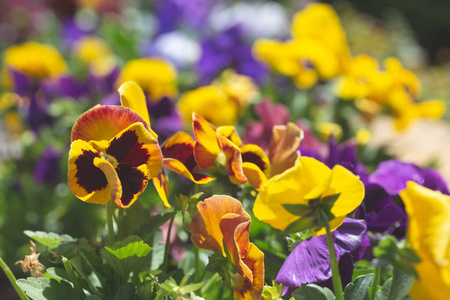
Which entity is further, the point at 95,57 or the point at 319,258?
the point at 95,57

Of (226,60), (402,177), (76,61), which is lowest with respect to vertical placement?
(76,61)

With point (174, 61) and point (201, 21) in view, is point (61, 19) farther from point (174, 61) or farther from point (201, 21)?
point (174, 61)

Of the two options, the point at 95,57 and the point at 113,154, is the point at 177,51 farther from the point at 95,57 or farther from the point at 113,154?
the point at 113,154

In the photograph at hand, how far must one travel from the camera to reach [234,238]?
1.74ft

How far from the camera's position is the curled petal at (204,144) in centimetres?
66

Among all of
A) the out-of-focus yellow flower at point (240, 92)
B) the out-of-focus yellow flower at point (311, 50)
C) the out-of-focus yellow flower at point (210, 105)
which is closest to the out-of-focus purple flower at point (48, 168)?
the out-of-focus yellow flower at point (210, 105)

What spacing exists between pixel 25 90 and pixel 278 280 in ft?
3.85

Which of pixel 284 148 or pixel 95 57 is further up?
pixel 284 148

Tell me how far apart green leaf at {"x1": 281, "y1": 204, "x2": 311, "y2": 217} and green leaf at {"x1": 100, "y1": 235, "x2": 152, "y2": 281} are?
160mm

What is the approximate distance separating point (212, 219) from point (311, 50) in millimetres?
968

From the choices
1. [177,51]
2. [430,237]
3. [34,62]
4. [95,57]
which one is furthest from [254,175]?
[95,57]

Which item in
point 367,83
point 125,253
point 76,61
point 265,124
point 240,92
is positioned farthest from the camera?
point 76,61

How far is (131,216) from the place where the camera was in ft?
2.27

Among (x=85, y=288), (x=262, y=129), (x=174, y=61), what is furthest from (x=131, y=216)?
(x=174, y=61)
